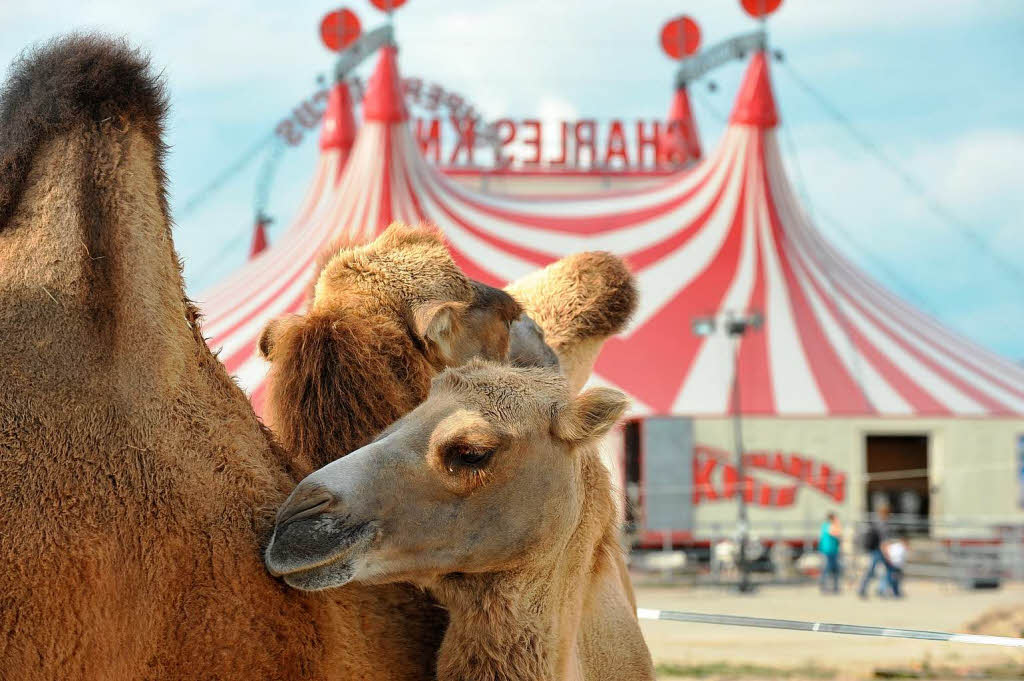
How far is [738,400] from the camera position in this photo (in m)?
18.9

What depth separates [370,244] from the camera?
3172mm

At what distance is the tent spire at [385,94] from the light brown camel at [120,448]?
17508 millimetres

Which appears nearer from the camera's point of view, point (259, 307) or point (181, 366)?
point (181, 366)

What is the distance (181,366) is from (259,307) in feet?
53.3

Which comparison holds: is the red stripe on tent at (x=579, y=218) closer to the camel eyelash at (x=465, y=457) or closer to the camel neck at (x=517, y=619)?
the camel neck at (x=517, y=619)

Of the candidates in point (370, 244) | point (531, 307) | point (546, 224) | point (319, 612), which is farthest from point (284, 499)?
point (546, 224)

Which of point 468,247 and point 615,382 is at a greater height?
point 468,247

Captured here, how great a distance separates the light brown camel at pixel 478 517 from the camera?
2.36 metres

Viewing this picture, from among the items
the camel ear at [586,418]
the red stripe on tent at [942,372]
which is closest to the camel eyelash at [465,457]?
the camel ear at [586,418]

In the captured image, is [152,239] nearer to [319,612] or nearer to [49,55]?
[49,55]

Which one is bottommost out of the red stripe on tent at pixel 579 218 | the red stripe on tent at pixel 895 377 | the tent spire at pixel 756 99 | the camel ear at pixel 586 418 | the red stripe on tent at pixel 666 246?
the red stripe on tent at pixel 895 377

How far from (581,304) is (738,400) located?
50.5 ft

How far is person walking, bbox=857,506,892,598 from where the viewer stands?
639 inches

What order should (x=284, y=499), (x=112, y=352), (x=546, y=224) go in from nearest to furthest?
(x=112, y=352) → (x=284, y=499) → (x=546, y=224)
